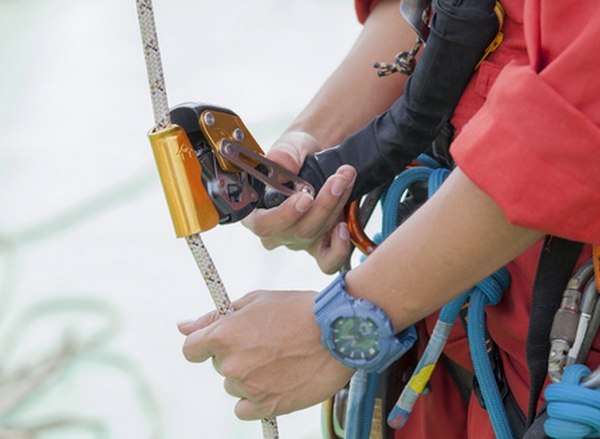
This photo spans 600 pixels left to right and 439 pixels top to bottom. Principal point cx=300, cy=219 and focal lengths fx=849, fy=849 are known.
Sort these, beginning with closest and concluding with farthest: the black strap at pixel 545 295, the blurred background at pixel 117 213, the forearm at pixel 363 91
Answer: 1. the black strap at pixel 545 295
2. the forearm at pixel 363 91
3. the blurred background at pixel 117 213

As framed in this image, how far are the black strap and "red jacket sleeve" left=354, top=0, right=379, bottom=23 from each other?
0.39 metres

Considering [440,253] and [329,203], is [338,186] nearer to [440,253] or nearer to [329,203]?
[329,203]

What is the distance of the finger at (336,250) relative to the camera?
76 centimetres

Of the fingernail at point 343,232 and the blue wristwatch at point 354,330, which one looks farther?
the fingernail at point 343,232

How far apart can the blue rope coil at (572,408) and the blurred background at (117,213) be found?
1004 mm

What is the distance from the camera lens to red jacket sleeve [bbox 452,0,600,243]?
1.51ft

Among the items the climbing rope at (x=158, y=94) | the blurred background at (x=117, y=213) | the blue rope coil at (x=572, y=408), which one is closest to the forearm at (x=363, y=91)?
the climbing rope at (x=158, y=94)

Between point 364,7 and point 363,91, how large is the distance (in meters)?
0.10

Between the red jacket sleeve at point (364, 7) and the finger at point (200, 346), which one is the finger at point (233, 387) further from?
the red jacket sleeve at point (364, 7)

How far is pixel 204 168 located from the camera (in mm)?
632

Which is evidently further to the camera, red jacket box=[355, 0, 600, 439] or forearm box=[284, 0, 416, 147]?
forearm box=[284, 0, 416, 147]

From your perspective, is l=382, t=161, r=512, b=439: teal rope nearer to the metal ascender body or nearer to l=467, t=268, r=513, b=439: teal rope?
l=467, t=268, r=513, b=439: teal rope

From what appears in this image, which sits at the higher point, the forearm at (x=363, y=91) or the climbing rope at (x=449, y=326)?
the forearm at (x=363, y=91)

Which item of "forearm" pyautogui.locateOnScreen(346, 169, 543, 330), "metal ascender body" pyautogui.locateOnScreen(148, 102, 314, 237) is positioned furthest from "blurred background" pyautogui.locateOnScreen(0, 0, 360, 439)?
"forearm" pyautogui.locateOnScreen(346, 169, 543, 330)
